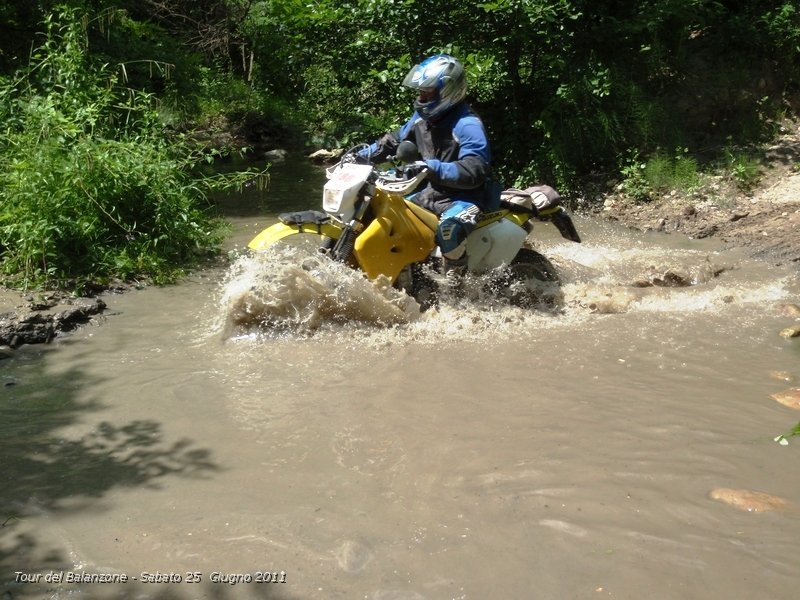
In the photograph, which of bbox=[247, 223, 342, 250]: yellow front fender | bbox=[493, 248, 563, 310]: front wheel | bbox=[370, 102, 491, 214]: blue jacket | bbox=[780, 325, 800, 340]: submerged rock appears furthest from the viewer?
bbox=[493, 248, 563, 310]: front wheel

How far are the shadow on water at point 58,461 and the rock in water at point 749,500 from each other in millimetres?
2309

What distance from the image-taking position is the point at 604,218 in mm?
10047

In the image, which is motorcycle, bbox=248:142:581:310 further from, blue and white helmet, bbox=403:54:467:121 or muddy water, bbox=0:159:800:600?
blue and white helmet, bbox=403:54:467:121

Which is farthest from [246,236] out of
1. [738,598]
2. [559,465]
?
[738,598]

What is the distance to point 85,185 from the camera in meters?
7.30

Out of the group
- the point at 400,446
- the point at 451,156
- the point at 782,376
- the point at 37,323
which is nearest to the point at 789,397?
the point at 782,376

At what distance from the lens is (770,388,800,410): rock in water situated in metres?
4.60

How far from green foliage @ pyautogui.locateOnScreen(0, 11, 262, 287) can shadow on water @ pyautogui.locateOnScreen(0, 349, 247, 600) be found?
2.24 m

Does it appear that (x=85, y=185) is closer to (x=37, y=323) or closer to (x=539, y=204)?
(x=37, y=323)

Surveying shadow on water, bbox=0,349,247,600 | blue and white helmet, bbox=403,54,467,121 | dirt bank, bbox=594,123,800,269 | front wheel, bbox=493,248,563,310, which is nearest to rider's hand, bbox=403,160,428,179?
blue and white helmet, bbox=403,54,467,121

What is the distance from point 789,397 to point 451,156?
2.89m

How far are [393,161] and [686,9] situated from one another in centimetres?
610

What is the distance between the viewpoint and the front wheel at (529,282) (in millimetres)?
6551

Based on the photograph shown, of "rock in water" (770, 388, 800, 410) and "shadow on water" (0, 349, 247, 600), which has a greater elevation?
"rock in water" (770, 388, 800, 410)
